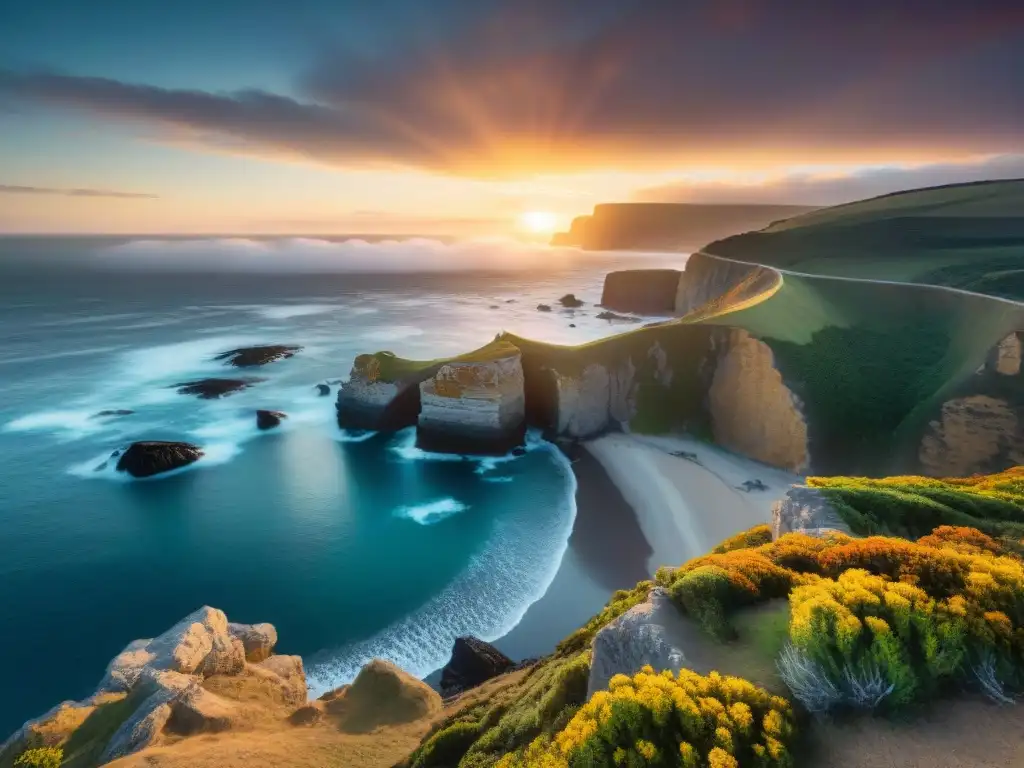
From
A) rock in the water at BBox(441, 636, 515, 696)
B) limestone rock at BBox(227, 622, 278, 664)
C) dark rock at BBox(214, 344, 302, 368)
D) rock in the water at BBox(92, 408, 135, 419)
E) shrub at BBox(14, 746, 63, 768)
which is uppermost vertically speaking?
shrub at BBox(14, 746, 63, 768)

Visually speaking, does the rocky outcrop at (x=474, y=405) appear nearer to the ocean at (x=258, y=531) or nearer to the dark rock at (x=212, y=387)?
the ocean at (x=258, y=531)

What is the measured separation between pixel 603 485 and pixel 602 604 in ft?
36.6

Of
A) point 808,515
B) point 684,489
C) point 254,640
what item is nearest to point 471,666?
point 254,640

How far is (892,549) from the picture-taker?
8461 mm

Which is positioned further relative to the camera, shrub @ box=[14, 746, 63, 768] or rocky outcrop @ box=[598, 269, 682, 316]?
rocky outcrop @ box=[598, 269, 682, 316]

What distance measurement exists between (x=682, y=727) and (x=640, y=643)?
1556 millimetres

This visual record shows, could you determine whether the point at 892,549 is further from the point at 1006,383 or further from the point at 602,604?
the point at 1006,383

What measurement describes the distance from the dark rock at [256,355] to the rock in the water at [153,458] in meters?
25.0

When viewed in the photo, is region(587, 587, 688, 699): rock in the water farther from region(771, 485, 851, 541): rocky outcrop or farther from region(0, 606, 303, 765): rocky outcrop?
region(0, 606, 303, 765): rocky outcrop

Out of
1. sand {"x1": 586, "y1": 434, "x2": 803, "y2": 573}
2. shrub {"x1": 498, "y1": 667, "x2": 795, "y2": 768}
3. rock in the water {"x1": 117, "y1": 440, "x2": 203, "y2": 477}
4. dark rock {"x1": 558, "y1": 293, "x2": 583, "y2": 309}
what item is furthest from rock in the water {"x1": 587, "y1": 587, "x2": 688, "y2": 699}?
dark rock {"x1": 558, "y1": 293, "x2": 583, "y2": 309}

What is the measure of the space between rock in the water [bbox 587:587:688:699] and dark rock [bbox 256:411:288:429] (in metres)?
39.4

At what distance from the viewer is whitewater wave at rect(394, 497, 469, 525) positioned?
29266 millimetres

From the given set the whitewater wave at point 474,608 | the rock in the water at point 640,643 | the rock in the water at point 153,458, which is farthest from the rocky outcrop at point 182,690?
the rock in the water at point 153,458

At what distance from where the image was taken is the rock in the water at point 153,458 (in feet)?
109
